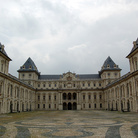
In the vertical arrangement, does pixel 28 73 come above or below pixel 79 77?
above

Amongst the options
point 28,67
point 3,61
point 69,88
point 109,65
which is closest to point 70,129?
point 3,61

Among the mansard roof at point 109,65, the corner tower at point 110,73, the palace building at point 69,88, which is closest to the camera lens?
the corner tower at point 110,73

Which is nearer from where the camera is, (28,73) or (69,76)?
(28,73)

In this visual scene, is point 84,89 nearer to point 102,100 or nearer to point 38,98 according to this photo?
point 102,100

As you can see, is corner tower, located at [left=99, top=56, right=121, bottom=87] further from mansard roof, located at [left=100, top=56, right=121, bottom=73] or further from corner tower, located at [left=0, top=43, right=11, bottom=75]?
corner tower, located at [left=0, top=43, right=11, bottom=75]

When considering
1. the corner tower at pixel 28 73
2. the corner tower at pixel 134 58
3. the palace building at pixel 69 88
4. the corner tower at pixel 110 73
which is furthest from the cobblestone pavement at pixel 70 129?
the corner tower at pixel 28 73

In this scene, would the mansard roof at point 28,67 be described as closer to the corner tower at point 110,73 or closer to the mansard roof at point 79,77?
the mansard roof at point 79,77

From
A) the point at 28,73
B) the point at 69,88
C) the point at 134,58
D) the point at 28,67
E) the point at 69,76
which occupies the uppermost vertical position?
the point at 28,67

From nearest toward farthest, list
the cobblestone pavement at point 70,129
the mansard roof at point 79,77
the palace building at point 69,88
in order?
1. the cobblestone pavement at point 70,129
2. the palace building at point 69,88
3. the mansard roof at point 79,77

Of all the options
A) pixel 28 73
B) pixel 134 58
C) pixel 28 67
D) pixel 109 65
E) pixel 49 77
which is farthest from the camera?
pixel 49 77

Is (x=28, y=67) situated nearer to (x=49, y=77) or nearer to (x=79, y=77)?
(x=49, y=77)

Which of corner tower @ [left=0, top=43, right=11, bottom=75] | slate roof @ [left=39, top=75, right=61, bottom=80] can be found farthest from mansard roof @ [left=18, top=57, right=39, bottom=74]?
corner tower @ [left=0, top=43, right=11, bottom=75]

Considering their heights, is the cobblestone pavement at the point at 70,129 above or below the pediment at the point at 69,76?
below

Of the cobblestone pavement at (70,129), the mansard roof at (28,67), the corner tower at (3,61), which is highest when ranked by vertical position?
the mansard roof at (28,67)
